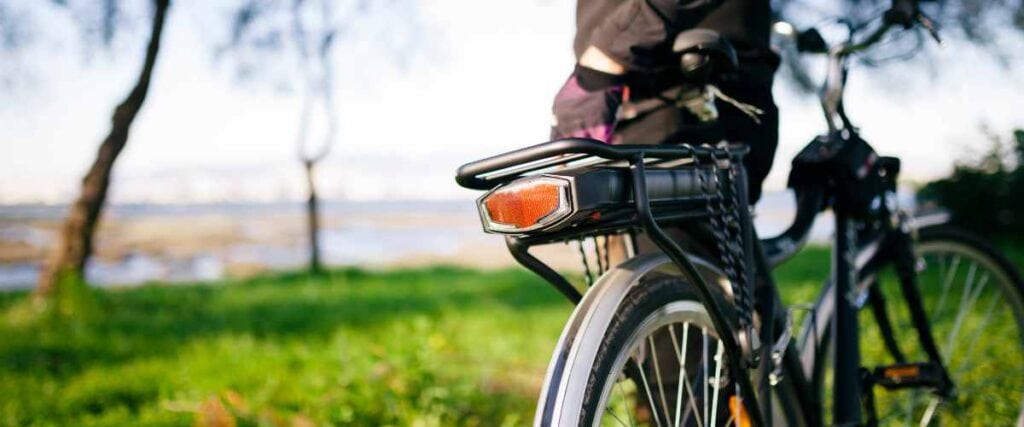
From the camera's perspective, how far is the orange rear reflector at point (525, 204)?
45.2 inches

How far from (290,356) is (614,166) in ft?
11.2

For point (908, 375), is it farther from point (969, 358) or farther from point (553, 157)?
point (553, 157)

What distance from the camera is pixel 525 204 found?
1.19 metres

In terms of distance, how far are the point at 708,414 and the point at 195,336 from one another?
4.35 metres

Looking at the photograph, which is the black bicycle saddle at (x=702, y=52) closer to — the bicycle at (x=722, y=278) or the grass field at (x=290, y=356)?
the bicycle at (x=722, y=278)

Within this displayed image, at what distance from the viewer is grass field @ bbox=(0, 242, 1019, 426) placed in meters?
2.89

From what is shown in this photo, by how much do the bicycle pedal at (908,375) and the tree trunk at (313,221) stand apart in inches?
351

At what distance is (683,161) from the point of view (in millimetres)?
1574

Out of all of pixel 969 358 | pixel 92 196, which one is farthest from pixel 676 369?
pixel 92 196

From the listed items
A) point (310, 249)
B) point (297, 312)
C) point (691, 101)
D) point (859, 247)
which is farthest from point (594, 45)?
point (310, 249)

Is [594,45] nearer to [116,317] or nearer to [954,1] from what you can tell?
[954,1]

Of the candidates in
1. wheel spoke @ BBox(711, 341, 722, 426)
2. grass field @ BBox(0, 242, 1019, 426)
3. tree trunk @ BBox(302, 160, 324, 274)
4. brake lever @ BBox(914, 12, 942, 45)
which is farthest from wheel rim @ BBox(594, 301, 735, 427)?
tree trunk @ BBox(302, 160, 324, 274)

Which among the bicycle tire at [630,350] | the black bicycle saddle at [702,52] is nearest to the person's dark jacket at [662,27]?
the black bicycle saddle at [702,52]

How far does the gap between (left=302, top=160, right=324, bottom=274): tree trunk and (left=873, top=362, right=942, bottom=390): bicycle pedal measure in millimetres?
8913
